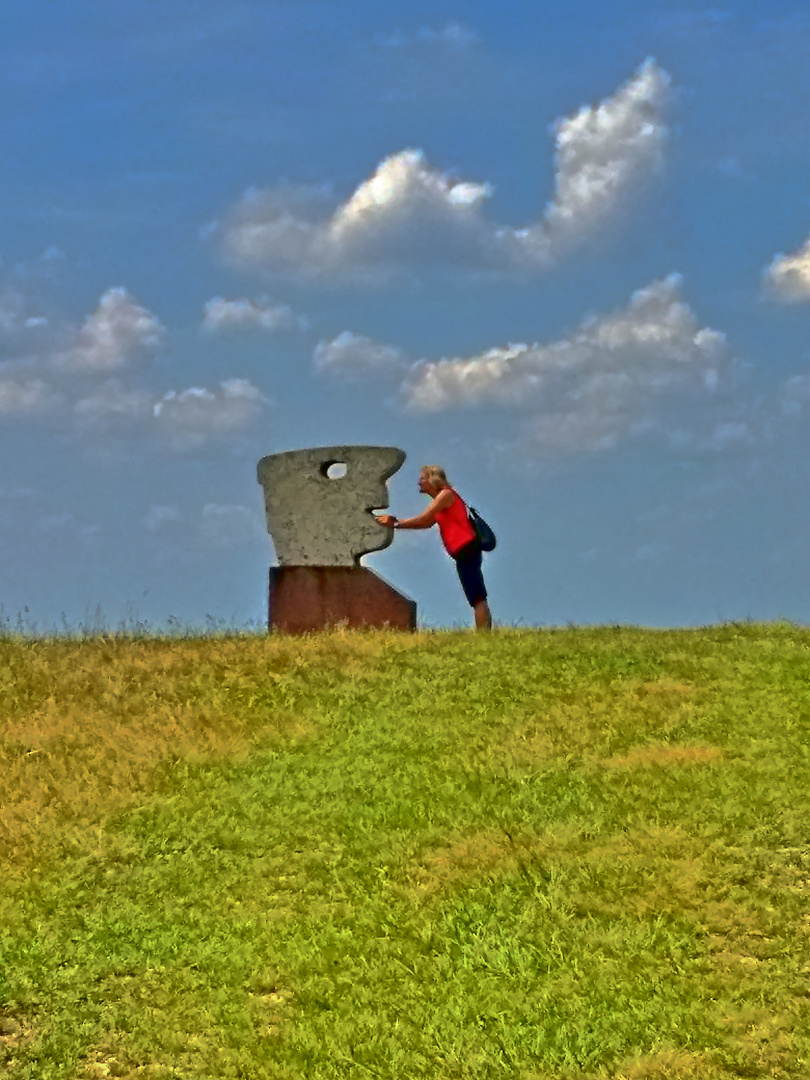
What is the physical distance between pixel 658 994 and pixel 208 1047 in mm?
2340

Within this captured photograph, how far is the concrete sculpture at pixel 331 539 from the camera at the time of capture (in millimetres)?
16625

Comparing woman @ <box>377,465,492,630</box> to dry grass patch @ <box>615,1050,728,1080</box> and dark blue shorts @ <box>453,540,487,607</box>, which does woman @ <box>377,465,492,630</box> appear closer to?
dark blue shorts @ <box>453,540,487,607</box>

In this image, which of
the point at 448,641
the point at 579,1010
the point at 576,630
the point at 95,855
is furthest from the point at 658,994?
the point at 576,630

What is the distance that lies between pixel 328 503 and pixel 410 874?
8.62 metres

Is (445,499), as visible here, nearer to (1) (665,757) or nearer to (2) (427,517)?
(2) (427,517)

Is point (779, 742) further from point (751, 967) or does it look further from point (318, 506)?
point (318, 506)

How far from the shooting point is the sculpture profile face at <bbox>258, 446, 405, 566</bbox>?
655 inches

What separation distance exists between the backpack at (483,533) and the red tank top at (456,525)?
2.2 inches

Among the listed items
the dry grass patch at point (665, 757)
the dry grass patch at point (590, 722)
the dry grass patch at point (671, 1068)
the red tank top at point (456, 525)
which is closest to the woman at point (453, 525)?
the red tank top at point (456, 525)

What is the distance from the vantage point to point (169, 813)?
10109 millimetres

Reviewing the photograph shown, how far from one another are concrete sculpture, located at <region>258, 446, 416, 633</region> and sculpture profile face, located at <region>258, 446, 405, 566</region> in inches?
0.5

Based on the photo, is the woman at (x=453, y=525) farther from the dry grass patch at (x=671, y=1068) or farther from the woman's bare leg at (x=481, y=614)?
the dry grass patch at (x=671, y=1068)

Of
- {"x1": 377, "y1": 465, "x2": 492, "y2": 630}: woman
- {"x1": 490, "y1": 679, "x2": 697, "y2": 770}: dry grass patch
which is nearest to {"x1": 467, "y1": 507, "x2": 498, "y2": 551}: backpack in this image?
{"x1": 377, "y1": 465, "x2": 492, "y2": 630}: woman

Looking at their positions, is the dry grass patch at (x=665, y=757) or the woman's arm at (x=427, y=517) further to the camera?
the woman's arm at (x=427, y=517)
